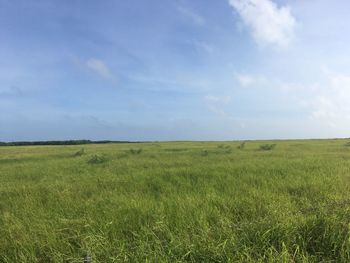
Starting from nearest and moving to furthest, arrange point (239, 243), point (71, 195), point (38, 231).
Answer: point (239, 243)
point (38, 231)
point (71, 195)

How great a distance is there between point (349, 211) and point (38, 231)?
5.25 m

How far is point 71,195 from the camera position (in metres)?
8.57

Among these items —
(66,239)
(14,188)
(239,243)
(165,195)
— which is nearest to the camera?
(239,243)

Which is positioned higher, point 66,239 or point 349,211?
point 349,211

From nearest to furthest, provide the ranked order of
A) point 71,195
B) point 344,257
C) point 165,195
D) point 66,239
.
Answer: point 344,257 < point 66,239 < point 165,195 < point 71,195

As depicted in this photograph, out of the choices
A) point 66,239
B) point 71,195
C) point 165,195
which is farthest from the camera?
point 71,195

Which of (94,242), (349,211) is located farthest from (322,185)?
(94,242)

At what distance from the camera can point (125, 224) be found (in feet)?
18.5

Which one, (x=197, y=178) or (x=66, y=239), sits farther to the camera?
(x=197, y=178)

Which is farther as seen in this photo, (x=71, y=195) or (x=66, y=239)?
(x=71, y=195)

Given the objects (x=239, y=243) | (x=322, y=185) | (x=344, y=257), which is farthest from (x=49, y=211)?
(x=322, y=185)

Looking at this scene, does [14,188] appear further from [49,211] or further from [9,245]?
[9,245]

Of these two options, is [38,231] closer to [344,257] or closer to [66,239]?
[66,239]

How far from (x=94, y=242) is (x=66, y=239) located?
71 centimetres
